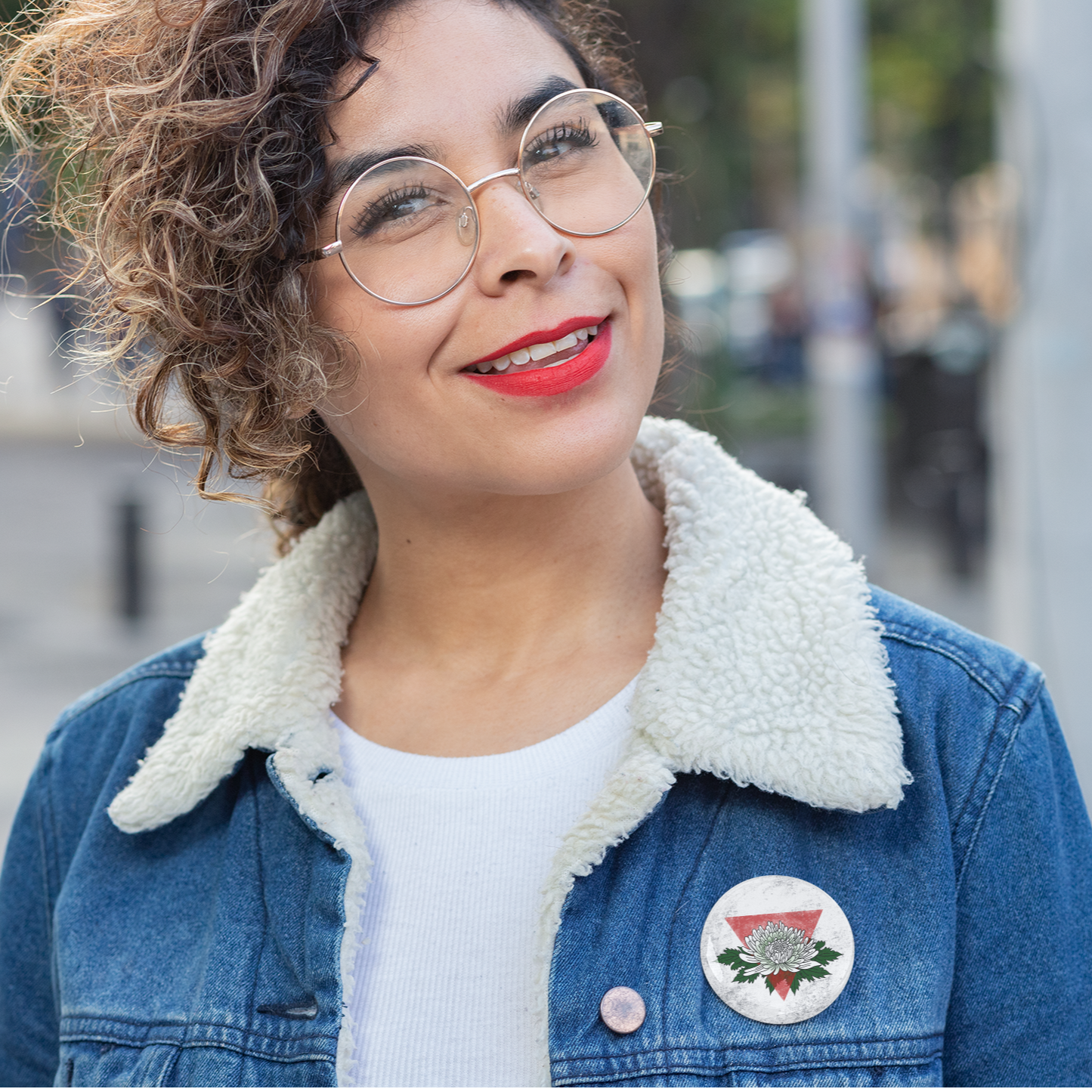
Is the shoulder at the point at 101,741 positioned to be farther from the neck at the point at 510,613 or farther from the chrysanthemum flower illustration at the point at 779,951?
the chrysanthemum flower illustration at the point at 779,951

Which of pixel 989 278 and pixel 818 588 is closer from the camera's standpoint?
pixel 818 588

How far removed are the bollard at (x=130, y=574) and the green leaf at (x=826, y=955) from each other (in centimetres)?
859

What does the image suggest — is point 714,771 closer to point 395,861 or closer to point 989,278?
point 395,861

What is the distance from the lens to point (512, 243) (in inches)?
74.0

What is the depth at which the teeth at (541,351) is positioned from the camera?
6.26 ft

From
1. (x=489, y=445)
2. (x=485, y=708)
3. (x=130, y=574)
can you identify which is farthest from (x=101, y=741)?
(x=130, y=574)

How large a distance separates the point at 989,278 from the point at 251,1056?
380cm

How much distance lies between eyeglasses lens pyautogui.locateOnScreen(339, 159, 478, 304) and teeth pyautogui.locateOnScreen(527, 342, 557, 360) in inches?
5.7

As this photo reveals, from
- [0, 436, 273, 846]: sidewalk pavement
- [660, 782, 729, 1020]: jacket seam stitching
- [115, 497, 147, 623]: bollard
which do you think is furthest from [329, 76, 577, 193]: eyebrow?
[115, 497, 147, 623]: bollard

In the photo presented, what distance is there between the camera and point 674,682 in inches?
75.1

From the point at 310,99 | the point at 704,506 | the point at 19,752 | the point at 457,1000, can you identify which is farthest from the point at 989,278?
the point at 19,752

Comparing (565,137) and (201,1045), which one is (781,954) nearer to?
(201,1045)

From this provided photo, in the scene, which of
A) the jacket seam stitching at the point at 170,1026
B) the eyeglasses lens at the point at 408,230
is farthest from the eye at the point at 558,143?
the jacket seam stitching at the point at 170,1026

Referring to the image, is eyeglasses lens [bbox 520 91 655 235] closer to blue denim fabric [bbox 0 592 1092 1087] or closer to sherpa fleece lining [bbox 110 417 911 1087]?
sherpa fleece lining [bbox 110 417 911 1087]
